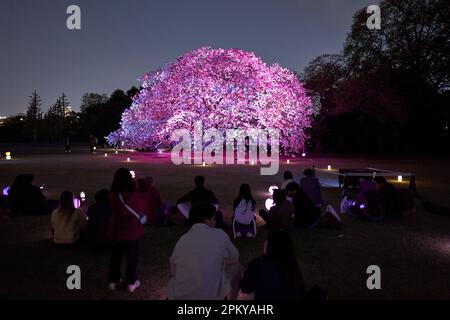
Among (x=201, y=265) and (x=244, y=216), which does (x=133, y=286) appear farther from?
(x=244, y=216)

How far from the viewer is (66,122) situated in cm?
11300

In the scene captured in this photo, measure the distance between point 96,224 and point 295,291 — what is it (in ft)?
16.2

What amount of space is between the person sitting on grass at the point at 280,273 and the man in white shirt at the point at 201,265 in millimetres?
434

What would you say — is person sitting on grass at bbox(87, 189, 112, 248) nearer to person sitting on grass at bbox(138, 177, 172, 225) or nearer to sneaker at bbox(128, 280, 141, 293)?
sneaker at bbox(128, 280, 141, 293)

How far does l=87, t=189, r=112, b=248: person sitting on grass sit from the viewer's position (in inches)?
303

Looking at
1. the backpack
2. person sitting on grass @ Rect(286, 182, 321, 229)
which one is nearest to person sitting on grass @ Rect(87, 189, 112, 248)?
the backpack

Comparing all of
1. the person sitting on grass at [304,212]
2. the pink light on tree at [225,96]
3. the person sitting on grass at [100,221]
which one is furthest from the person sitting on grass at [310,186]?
the pink light on tree at [225,96]

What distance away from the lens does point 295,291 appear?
161 inches

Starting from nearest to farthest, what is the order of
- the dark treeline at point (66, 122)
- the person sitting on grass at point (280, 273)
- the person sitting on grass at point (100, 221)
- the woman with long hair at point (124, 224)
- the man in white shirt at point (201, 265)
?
1. the person sitting on grass at point (280, 273)
2. the man in white shirt at point (201, 265)
3. the woman with long hair at point (124, 224)
4. the person sitting on grass at point (100, 221)
5. the dark treeline at point (66, 122)

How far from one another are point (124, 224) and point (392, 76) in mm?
45157

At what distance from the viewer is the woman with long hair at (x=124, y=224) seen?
18.6 ft

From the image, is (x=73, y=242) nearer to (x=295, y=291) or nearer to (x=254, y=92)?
(x=295, y=291)

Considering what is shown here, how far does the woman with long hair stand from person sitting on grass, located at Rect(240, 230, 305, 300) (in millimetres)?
2341

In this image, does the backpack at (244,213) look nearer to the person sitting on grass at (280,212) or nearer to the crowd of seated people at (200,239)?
the crowd of seated people at (200,239)
